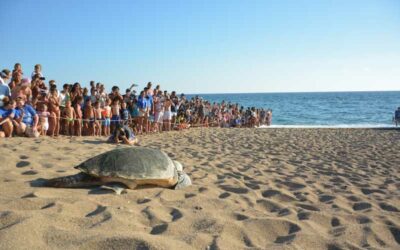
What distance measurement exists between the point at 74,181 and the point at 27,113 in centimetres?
500

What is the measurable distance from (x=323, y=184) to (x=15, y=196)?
165 inches

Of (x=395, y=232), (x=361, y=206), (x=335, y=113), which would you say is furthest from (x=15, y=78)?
(x=335, y=113)

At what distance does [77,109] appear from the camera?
945 cm

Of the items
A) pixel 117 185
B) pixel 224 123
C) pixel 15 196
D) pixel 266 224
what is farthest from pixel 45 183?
pixel 224 123

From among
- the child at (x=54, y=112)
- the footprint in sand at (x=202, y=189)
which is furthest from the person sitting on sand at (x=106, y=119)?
the footprint in sand at (x=202, y=189)

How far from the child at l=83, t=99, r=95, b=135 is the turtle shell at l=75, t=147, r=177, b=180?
593 centimetres

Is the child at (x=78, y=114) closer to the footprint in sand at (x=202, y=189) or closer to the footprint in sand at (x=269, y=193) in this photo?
the footprint in sand at (x=202, y=189)

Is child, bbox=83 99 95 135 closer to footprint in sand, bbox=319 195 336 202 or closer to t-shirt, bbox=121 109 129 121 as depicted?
t-shirt, bbox=121 109 129 121

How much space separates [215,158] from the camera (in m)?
7.07

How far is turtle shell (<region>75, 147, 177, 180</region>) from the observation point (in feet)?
12.6

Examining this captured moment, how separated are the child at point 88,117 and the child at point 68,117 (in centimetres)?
46

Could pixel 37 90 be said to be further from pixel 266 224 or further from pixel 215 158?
pixel 266 224

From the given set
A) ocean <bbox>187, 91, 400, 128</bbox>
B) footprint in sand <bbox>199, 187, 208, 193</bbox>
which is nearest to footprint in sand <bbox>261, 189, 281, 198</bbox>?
footprint in sand <bbox>199, 187, 208, 193</bbox>

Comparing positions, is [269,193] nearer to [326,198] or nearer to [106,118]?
[326,198]
